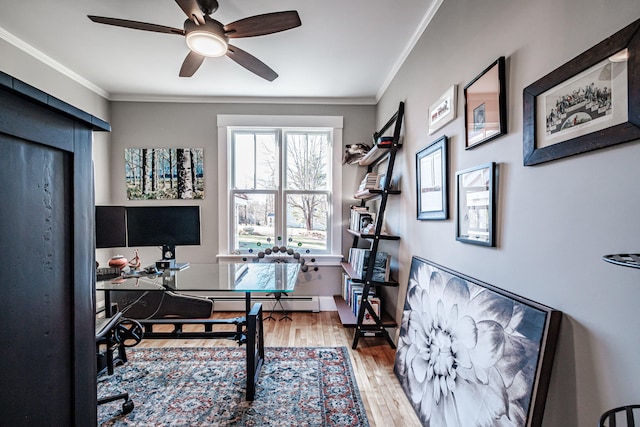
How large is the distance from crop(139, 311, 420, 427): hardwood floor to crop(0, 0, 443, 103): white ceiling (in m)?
2.64

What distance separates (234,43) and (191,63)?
0.43m

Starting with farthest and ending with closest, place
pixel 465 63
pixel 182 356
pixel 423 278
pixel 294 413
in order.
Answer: pixel 182 356 → pixel 423 278 → pixel 294 413 → pixel 465 63

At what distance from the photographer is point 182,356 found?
2611 mm

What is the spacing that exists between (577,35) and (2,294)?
1.58 meters

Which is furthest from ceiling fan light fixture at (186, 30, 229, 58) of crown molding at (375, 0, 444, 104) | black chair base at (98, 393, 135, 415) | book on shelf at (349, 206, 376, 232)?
black chair base at (98, 393, 135, 415)

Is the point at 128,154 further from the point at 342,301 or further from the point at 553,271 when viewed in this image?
the point at 553,271

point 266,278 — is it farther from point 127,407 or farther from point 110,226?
point 110,226

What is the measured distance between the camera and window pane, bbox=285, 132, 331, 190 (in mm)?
3891

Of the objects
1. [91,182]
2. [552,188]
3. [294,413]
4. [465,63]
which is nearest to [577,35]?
[552,188]

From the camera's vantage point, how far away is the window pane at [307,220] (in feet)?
12.8

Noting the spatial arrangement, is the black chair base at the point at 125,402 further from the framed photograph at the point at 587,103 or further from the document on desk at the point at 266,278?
the framed photograph at the point at 587,103

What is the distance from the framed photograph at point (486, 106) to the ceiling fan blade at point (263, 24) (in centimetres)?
107

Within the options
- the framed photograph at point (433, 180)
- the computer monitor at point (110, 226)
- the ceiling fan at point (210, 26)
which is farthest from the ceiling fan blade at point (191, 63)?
the framed photograph at point (433, 180)

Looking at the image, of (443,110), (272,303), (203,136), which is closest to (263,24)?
(443,110)
